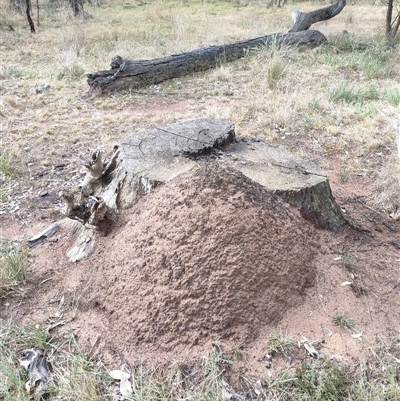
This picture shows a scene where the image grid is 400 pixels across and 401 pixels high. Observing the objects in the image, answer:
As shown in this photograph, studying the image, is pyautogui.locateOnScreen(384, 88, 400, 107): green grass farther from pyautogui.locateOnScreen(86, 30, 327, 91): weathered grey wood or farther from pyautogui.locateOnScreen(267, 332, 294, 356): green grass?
pyautogui.locateOnScreen(267, 332, 294, 356): green grass

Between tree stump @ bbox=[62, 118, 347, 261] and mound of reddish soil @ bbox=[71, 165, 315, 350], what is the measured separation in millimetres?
143

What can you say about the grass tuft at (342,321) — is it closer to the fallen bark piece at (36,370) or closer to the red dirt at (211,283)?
the red dirt at (211,283)

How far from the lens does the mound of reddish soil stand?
1.99m

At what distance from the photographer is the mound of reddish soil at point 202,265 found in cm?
199

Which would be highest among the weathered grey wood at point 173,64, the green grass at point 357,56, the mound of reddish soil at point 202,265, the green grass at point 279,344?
the mound of reddish soil at point 202,265

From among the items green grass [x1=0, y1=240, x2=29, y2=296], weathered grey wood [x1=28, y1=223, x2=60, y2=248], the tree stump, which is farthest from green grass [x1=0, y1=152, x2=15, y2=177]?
green grass [x1=0, y1=240, x2=29, y2=296]

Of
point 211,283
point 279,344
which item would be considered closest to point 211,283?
point 211,283

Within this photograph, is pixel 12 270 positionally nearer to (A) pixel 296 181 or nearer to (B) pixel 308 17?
(A) pixel 296 181

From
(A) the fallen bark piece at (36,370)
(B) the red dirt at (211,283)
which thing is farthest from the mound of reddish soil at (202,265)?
(A) the fallen bark piece at (36,370)

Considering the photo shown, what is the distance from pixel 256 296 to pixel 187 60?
21.3 ft

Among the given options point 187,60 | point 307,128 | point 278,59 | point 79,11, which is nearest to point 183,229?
point 307,128

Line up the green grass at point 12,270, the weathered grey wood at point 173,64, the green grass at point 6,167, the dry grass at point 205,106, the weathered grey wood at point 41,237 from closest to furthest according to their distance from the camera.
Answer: the green grass at point 12,270 → the weathered grey wood at point 41,237 → the dry grass at point 205,106 → the green grass at point 6,167 → the weathered grey wood at point 173,64

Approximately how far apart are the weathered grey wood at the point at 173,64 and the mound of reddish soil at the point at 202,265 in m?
5.03

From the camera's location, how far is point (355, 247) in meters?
2.59
